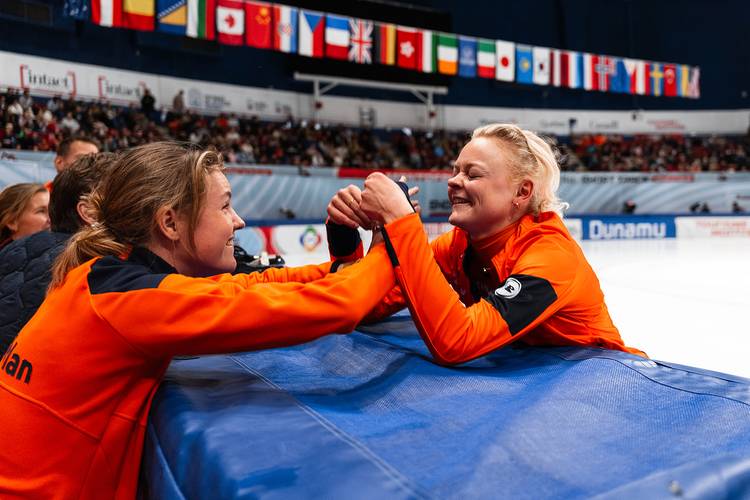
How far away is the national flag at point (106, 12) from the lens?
37.8 ft

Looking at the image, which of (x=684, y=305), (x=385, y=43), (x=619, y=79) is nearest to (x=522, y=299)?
(x=684, y=305)

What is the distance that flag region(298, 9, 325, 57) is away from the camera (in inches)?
559

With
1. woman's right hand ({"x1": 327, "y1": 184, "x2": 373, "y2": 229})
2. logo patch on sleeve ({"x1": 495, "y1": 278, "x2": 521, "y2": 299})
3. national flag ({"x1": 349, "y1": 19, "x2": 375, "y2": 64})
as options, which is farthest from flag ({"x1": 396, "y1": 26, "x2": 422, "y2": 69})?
logo patch on sleeve ({"x1": 495, "y1": 278, "x2": 521, "y2": 299})

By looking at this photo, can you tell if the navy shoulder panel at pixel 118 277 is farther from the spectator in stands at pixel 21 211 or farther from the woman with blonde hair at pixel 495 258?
the spectator in stands at pixel 21 211

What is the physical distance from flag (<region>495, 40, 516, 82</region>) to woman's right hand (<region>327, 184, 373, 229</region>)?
53.3 ft

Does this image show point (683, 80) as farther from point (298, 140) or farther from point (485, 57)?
point (298, 140)

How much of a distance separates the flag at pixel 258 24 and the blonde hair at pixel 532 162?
42.2ft

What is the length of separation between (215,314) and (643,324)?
4.33 m

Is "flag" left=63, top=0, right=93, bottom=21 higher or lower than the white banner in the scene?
higher

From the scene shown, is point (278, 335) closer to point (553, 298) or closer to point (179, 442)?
point (179, 442)

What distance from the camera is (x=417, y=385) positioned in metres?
1.24

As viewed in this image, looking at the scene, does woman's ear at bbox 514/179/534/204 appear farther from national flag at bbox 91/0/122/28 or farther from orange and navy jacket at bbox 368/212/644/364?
national flag at bbox 91/0/122/28

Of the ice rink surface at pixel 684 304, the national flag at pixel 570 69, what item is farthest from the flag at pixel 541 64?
the ice rink surface at pixel 684 304

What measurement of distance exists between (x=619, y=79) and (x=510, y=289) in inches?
796
